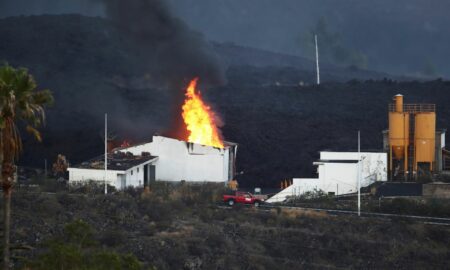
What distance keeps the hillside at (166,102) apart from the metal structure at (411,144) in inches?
402

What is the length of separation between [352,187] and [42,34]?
3063 inches

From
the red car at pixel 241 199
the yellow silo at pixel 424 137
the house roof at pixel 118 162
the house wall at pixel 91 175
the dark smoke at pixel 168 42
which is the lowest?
the red car at pixel 241 199

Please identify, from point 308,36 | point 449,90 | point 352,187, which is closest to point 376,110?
point 449,90

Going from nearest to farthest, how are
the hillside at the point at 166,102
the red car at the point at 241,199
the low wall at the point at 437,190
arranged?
the red car at the point at 241,199 < the low wall at the point at 437,190 < the hillside at the point at 166,102

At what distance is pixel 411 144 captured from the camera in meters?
57.8

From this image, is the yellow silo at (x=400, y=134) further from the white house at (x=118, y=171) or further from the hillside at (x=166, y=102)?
the white house at (x=118, y=171)

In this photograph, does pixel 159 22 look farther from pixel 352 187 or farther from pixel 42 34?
pixel 42 34

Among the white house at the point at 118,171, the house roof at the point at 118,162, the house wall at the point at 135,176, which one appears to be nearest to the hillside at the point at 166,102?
the house roof at the point at 118,162

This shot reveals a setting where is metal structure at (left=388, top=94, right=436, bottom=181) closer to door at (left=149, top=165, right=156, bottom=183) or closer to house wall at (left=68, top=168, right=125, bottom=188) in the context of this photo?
door at (left=149, top=165, right=156, bottom=183)

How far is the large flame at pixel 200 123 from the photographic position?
60.6m

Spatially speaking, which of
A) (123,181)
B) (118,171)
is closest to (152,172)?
(123,181)

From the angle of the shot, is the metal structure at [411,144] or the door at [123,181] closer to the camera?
the door at [123,181]

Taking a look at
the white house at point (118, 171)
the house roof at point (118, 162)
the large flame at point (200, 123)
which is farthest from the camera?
the large flame at point (200, 123)

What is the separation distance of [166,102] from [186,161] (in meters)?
30.9
